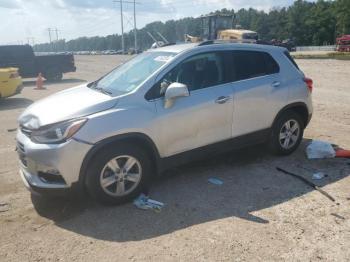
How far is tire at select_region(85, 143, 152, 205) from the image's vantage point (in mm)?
4336

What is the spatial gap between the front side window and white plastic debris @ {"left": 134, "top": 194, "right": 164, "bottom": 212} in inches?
49.0

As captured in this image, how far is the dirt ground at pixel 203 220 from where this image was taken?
3.67 m

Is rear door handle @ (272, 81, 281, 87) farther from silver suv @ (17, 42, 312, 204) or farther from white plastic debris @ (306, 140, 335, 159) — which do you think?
white plastic debris @ (306, 140, 335, 159)

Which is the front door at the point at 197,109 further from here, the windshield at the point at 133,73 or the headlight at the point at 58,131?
the headlight at the point at 58,131

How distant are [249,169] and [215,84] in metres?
1.40

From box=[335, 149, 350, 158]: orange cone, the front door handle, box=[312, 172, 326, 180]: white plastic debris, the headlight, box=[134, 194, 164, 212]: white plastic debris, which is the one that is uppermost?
the front door handle

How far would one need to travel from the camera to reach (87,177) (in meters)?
4.32

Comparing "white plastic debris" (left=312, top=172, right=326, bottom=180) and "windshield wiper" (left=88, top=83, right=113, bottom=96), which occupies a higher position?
"windshield wiper" (left=88, top=83, right=113, bottom=96)

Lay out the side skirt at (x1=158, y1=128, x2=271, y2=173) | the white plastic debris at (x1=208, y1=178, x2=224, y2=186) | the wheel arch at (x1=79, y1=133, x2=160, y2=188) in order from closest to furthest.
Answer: the wheel arch at (x1=79, y1=133, x2=160, y2=188) → the side skirt at (x1=158, y1=128, x2=271, y2=173) → the white plastic debris at (x1=208, y1=178, x2=224, y2=186)

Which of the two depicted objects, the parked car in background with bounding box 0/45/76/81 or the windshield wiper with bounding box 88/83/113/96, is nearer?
the windshield wiper with bounding box 88/83/113/96

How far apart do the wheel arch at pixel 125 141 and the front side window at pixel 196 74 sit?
55 centimetres

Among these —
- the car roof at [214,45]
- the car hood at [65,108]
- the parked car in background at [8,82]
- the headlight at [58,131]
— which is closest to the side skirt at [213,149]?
the car hood at [65,108]

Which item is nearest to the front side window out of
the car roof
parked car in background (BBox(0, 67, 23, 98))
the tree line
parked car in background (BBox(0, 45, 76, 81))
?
the car roof

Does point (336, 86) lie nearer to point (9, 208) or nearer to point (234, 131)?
point (234, 131)
